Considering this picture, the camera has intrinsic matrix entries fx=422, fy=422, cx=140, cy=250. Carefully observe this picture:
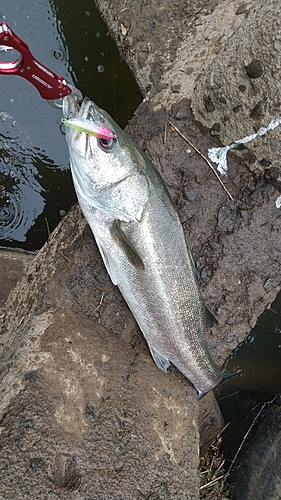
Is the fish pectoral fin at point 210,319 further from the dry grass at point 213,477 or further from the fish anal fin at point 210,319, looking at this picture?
the dry grass at point 213,477

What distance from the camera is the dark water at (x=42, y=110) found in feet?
13.5

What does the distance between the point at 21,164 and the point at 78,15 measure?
166 centimetres

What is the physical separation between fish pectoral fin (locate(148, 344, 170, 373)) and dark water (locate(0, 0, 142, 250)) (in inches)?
72.6

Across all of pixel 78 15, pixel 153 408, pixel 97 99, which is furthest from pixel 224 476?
pixel 78 15

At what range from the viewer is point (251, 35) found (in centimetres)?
270

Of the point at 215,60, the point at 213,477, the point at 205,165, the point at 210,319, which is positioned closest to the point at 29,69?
the point at 215,60

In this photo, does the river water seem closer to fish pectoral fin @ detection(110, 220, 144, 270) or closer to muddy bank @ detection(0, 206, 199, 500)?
muddy bank @ detection(0, 206, 199, 500)

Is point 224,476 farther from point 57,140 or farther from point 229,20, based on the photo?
point 229,20

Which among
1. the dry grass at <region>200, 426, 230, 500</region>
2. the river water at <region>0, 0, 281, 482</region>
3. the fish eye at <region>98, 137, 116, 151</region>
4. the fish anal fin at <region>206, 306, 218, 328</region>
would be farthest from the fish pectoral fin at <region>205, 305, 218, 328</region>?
the dry grass at <region>200, 426, 230, 500</region>

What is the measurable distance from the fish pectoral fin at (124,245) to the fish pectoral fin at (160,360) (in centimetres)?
66

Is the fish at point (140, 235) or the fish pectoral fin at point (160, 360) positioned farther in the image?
the fish pectoral fin at point (160, 360)

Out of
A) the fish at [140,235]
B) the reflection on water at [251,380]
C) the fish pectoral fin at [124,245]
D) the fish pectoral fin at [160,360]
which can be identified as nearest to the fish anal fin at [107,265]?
the fish at [140,235]

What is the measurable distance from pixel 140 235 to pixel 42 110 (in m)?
2.16

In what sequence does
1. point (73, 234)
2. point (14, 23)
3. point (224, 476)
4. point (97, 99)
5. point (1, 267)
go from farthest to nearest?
point (224, 476), point (97, 99), point (14, 23), point (1, 267), point (73, 234)
